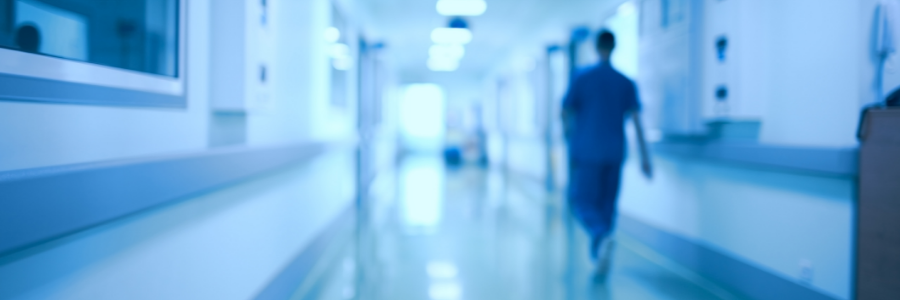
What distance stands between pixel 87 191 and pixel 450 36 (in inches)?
388

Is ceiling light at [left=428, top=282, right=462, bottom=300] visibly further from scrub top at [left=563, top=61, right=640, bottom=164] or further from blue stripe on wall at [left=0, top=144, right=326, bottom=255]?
blue stripe on wall at [left=0, top=144, right=326, bottom=255]

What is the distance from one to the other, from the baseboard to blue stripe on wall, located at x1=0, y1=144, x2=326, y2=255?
2.72 metres

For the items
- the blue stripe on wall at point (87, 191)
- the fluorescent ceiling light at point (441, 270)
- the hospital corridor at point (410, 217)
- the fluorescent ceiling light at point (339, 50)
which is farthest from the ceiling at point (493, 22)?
the blue stripe on wall at point (87, 191)

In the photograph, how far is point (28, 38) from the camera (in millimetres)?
1142

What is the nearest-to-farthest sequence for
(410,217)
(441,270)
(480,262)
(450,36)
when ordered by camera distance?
1. (441,270)
2. (480,262)
3. (410,217)
4. (450,36)

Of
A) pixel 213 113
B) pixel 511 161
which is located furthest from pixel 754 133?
pixel 511 161

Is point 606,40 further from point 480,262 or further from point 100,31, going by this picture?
point 100,31

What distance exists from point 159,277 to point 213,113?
2.51ft

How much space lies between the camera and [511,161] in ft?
41.4

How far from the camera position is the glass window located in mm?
1122

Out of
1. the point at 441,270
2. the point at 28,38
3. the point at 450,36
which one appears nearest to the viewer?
the point at 28,38

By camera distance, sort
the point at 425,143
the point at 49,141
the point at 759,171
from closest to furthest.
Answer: the point at 49,141, the point at 759,171, the point at 425,143

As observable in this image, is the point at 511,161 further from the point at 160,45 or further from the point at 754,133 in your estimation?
the point at 160,45

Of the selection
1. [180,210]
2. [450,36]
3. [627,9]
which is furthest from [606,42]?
[450,36]
